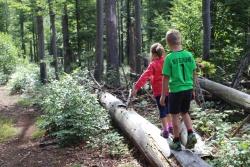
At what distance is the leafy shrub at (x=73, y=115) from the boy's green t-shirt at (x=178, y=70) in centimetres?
387

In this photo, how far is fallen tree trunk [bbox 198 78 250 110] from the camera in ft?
33.3

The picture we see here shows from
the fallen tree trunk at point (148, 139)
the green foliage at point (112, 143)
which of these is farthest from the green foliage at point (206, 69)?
the green foliage at point (112, 143)

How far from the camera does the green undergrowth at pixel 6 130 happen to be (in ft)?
39.2

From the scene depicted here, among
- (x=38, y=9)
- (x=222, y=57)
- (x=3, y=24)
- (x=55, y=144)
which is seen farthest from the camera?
(x=3, y=24)

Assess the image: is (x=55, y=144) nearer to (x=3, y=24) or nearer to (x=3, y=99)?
(x=3, y=99)

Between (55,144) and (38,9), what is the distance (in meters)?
13.2

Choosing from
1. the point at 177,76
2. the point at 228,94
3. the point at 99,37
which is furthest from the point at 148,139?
the point at 99,37

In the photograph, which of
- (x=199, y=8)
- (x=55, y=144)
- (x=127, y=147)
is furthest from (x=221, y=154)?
(x=199, y=8)

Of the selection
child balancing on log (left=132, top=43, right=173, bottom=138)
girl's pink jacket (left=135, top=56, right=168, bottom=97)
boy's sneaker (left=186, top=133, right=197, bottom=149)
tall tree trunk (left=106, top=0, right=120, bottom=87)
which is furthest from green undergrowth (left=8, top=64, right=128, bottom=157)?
tall tree trunk (left=106, top=0, right=120, bottom=87)

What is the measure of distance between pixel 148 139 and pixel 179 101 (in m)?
1.64

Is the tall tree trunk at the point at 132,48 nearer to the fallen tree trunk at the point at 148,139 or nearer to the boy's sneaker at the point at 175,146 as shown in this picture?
the fallen tree trunk at the point at 148,139

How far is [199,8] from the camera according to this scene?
60.4 ft

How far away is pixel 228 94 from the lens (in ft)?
36.3

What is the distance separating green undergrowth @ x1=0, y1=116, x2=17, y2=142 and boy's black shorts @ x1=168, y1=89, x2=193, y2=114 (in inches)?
267
